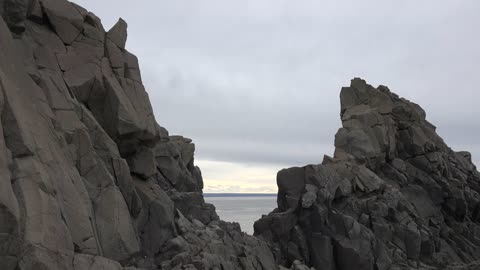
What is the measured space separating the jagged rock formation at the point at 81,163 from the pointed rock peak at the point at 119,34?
106mm

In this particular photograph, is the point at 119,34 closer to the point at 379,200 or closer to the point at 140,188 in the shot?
the point at 140,188

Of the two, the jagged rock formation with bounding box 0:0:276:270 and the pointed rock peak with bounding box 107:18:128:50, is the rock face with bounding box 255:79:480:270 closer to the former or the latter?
the jagged rock formation with bounding box 0:0:276:270

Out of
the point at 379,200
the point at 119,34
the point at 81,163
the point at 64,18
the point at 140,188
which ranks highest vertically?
the point at 119,34

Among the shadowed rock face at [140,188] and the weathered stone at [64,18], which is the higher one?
the weathered stone at [64,18]

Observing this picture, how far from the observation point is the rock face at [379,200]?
54022 millimetres

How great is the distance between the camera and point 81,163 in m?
28.9

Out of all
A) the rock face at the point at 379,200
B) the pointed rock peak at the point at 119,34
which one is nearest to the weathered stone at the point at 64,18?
the pointed rock peak at the point at 119,34

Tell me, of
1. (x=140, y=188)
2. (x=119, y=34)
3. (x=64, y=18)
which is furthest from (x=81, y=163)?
(x=119, y=34)

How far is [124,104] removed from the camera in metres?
34.5

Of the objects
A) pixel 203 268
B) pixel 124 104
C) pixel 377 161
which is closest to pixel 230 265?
pixel 203 268

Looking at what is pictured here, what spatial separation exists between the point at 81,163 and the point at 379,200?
139 feet

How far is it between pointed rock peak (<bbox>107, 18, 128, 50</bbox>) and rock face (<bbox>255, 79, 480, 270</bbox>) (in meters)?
25.9

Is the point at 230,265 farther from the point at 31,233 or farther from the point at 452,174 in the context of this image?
the point at 452,174

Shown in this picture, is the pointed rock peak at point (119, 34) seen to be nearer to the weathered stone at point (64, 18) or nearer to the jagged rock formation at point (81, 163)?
the jagged rock formation at point (81, 163)
